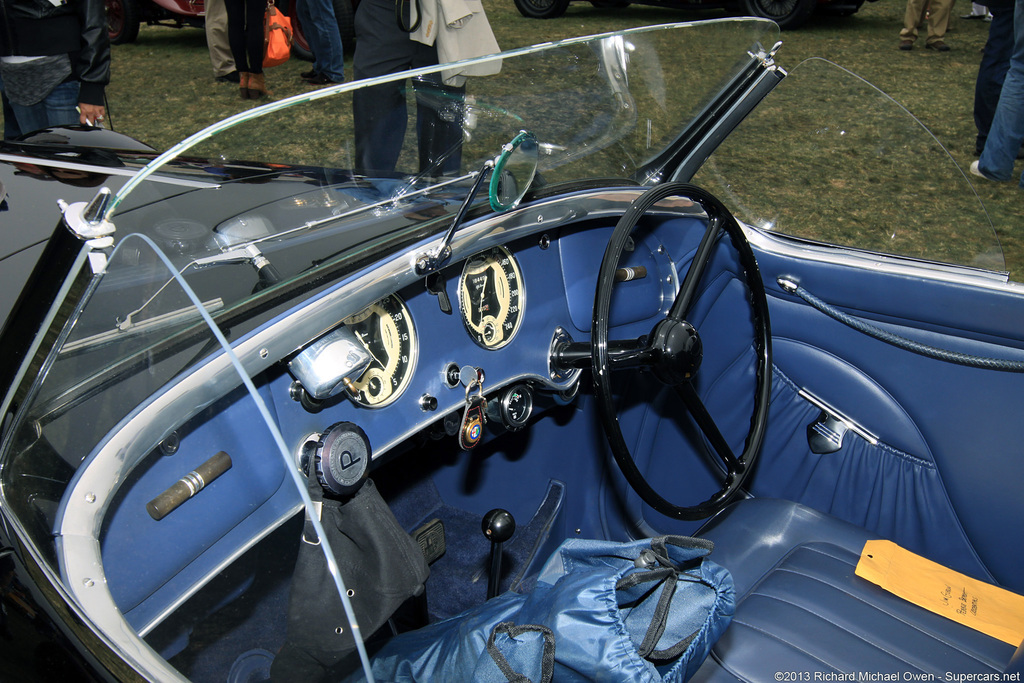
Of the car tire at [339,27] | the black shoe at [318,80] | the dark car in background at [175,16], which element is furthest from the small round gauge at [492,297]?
the car tire at [339,27]

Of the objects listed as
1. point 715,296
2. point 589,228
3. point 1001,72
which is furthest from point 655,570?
point 1001,72

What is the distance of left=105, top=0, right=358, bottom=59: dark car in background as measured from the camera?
21.6 feet

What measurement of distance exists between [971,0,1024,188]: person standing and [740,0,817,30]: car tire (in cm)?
321

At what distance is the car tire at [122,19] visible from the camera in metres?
7.24

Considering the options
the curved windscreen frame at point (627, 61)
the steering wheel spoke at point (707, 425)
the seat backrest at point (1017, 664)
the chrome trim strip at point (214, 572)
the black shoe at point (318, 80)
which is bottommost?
the black shoe at point (318, 80)

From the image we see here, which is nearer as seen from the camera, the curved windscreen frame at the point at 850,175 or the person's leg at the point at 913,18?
the curved windscreen frame at the point at 850,175

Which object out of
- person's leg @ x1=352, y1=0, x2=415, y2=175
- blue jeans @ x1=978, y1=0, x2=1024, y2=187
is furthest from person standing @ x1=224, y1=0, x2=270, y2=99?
blue jeans @ x1=978, y1=0, x2=1024, y2=187

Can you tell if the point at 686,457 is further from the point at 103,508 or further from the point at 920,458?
the point at 103,508

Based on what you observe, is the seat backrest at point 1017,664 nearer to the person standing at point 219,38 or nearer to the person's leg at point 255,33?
the person's leg at point 255,33

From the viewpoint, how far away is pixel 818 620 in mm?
1533

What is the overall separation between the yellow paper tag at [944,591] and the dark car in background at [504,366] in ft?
0.11

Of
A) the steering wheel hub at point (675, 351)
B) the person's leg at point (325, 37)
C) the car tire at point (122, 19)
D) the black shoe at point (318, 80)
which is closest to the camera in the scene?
the steering wheel hub at point (675, 351)

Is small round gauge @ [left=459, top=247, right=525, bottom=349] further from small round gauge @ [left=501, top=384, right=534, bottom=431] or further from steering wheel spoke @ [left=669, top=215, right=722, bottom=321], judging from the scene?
Answer: steering wheel spoke @ [left=669, top=215, right=722, bottom=321]

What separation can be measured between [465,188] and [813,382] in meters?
1.06
